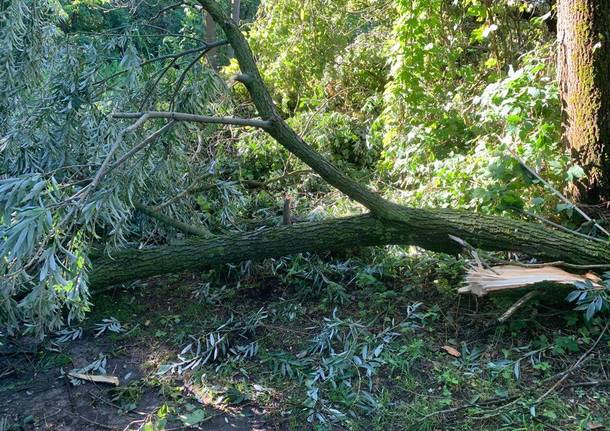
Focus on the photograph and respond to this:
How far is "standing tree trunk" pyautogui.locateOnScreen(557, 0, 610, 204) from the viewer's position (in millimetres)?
3643

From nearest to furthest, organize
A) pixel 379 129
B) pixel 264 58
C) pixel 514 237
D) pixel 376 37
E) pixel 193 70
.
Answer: pixel 514 237 → pixel 193 70 → pixel 379 129 → pixel 376 37 → pixel 264 58

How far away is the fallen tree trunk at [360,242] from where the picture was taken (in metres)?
3.45

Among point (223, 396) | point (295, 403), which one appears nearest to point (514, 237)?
point (295, 403)

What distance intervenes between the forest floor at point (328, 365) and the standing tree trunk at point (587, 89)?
1036 millimetres

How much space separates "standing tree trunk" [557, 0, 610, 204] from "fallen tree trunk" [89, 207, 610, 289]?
58 cm

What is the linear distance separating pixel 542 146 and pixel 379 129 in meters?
2.30

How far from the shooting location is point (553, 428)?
263cm

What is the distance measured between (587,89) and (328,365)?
2.57m

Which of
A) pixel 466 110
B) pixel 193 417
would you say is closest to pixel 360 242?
pixel 193 417

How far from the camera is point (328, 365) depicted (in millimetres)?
3248

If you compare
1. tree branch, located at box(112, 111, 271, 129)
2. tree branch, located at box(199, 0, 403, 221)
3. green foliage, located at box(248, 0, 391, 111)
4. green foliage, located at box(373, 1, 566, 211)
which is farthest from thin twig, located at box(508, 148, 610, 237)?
green foliage, located at box(248, 0, 391, 111)

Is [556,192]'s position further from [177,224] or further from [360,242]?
[177,224]

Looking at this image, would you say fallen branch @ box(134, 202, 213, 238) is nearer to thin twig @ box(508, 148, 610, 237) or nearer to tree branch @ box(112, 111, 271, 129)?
tree branch @ box(112, 111, 271, 129)

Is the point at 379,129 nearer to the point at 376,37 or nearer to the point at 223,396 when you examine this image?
the point at 376,37
